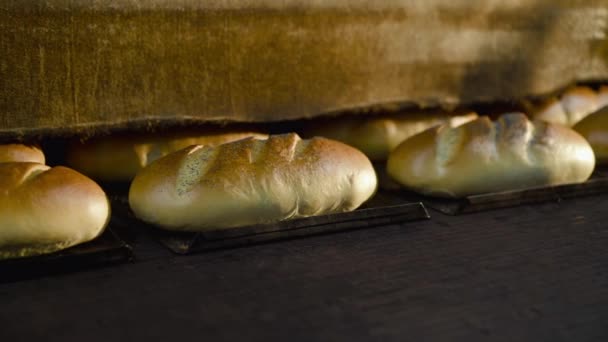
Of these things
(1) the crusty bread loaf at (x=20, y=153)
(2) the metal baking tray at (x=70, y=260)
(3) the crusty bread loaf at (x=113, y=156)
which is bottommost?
(2) the metal baking tray at (x=70, y=260)

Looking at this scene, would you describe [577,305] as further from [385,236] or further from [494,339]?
[385,236]

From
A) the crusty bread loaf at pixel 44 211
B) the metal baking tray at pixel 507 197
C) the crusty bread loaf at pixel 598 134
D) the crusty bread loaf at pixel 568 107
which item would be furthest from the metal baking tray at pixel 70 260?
the crusty bread loaf at pixel 568 107

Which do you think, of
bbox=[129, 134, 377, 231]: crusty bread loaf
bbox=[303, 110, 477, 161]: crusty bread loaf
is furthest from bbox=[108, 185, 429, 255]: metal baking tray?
bbox=[303, 110, 477, 161]: crusty bread loaf

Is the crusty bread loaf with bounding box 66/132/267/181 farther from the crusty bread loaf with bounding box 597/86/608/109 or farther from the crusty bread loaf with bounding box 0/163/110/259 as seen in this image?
the crusty bread loaf with bounding box 597/86/608/109

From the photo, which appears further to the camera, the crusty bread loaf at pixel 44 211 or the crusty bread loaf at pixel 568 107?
the crusty bread loaf at pixel 568 107

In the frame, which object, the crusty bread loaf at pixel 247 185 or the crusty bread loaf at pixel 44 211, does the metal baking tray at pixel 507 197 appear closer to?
the crusty bread loaf at pixel 247 185
